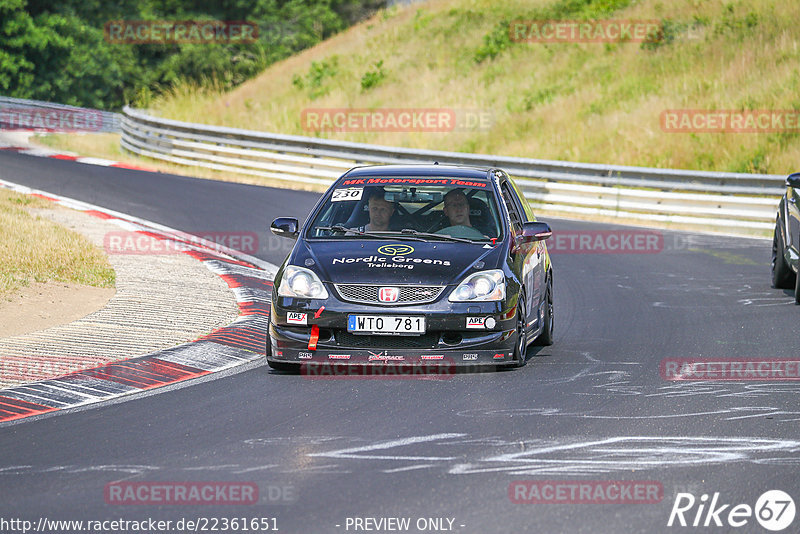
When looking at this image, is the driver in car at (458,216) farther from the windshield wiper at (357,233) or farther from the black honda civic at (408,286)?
the windshield wiper at (357,233)

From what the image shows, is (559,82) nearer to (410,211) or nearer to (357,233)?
(410,211)

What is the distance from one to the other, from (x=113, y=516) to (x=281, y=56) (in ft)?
174

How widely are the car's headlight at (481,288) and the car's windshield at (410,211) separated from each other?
677mm

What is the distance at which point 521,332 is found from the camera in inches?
379

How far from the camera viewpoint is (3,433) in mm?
→ 7434

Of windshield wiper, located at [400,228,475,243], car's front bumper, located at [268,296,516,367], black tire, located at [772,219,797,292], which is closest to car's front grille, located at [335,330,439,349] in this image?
car's front bumper, located at [268,296,516,367]

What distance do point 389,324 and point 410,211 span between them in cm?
173

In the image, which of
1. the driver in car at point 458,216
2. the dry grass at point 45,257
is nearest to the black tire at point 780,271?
the driver in car at point 458,216

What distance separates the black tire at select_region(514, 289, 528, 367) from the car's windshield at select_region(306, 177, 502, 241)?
26.7 inches

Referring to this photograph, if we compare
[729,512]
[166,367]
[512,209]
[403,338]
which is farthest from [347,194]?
[729,512]

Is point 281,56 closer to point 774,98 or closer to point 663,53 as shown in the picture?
point 663,53

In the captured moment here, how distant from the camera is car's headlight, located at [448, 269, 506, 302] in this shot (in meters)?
9.23

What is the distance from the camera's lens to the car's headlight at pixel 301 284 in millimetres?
9305

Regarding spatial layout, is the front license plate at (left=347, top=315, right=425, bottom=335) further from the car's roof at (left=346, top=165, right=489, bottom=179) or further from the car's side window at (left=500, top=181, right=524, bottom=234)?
the car's roof at (left=346, top=165, right=489, bottom=179)
